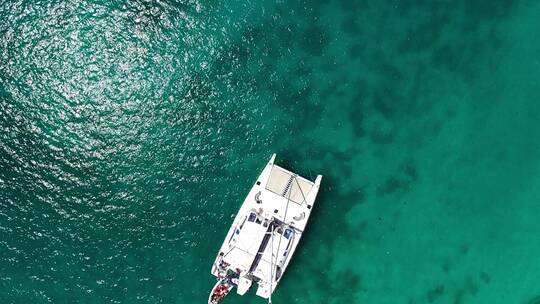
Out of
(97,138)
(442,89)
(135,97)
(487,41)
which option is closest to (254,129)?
(135,97)

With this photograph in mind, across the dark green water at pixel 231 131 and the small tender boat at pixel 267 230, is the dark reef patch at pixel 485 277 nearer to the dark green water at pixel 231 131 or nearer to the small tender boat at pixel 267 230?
the dark green water at pixel 231 131

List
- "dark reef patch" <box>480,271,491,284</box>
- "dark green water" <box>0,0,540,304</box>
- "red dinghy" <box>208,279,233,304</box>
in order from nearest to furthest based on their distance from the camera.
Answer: "red dinghy" <box>208,279,233,304</box> < "dark green water" <box>0,0,540,304</box> < "dark reef patch" <box>480,271,491,284</box>

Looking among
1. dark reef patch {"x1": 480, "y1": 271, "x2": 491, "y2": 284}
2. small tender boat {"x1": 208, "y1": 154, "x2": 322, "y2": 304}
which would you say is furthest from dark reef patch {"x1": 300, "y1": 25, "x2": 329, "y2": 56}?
dark reef patch {"x1": 480, "y1": 271, "x2": 491, "y2": 284}

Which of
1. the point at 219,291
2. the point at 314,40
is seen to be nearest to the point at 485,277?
the point at 219,291

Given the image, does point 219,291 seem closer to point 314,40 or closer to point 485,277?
point 314,40

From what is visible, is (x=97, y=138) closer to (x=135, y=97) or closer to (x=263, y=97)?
(x=135, y=97)

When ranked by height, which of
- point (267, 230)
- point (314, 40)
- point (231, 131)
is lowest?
point (267, 230)

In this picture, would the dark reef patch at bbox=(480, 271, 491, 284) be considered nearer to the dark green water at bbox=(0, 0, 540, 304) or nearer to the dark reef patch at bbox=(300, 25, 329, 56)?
the dark green water at bbox=(0, 0, 540, 304)
